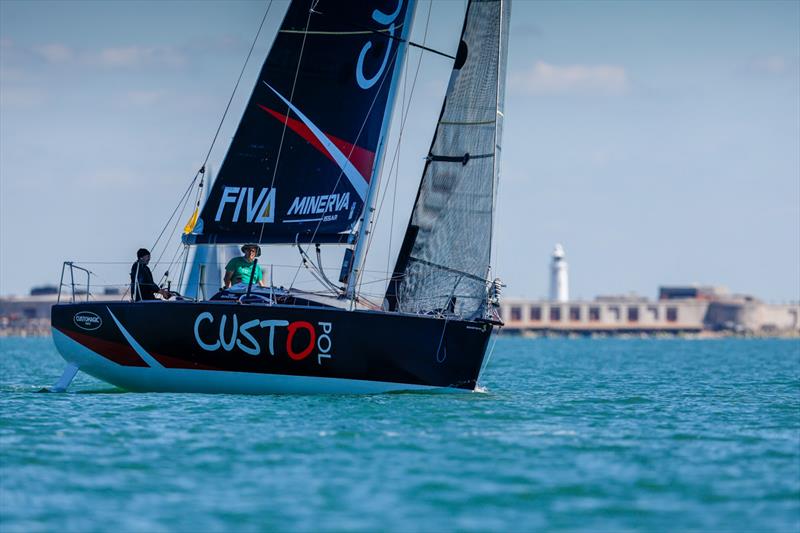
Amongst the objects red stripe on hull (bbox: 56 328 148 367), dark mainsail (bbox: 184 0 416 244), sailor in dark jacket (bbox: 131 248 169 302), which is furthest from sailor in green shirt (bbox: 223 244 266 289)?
red stripe on hull (bbox: 56 328 148 367)

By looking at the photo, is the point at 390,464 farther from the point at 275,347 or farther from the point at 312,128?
the point at 312,128

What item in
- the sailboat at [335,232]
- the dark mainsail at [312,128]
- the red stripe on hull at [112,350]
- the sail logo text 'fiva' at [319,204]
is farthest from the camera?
the dark mainsail at [312,128]

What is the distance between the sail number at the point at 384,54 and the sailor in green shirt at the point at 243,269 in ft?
10.3

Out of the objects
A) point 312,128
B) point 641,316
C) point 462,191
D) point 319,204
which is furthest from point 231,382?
point 641,316

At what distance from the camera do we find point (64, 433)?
16500mm

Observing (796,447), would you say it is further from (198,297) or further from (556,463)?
(198,297)

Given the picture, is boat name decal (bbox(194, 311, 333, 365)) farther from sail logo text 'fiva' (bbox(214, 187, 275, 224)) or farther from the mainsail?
sail logo text 'fiva' (bbox(214, 187, 275, 224))

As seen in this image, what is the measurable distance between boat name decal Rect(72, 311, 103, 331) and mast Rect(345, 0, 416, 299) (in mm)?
3845

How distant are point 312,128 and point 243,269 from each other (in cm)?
263

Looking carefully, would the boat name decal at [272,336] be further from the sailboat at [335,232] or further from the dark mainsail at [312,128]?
the dark mainsail at [312,128]

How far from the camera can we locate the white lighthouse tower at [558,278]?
454 ft

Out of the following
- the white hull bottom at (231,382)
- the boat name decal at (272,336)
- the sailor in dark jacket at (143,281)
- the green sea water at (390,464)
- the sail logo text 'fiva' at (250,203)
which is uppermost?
the sail logo text 'fiva' at (250,203)

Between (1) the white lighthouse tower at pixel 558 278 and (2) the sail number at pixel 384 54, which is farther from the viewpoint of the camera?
(1) the white lighthouse tower at pixel 558 278

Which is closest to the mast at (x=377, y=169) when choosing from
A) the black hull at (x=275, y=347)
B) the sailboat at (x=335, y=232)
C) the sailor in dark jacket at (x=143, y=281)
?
the sailboat at (x=335, y=232)
